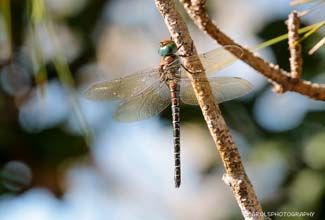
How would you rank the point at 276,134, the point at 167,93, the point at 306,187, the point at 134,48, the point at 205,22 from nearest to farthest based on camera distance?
the point at 205,22, the point at 167,93, the point at 306,187, the point at 276,134, the point at 134,48

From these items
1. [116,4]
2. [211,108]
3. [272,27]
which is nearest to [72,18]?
[116,4]

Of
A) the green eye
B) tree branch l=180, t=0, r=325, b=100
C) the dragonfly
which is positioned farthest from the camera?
the dragonfly

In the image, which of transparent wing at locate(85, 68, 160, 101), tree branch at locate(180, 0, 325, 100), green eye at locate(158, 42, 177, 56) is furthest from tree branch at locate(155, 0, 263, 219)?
transparent wing at locate(85, 68, 160, 101)

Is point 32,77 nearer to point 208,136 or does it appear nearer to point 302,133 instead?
point 208,136

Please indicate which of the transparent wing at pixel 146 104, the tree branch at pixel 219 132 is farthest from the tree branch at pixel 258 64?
the transparent wing at pixel 146 104

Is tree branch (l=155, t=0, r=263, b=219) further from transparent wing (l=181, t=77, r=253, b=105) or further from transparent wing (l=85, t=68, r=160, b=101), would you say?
transparent wing (l=85, t=68, r=160, b=101)

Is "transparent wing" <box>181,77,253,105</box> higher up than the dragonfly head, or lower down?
lower down

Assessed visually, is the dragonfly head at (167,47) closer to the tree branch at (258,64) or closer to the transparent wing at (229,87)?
the transparent wing at (229,87)

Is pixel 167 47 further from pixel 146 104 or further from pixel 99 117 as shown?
pixel 99 117
